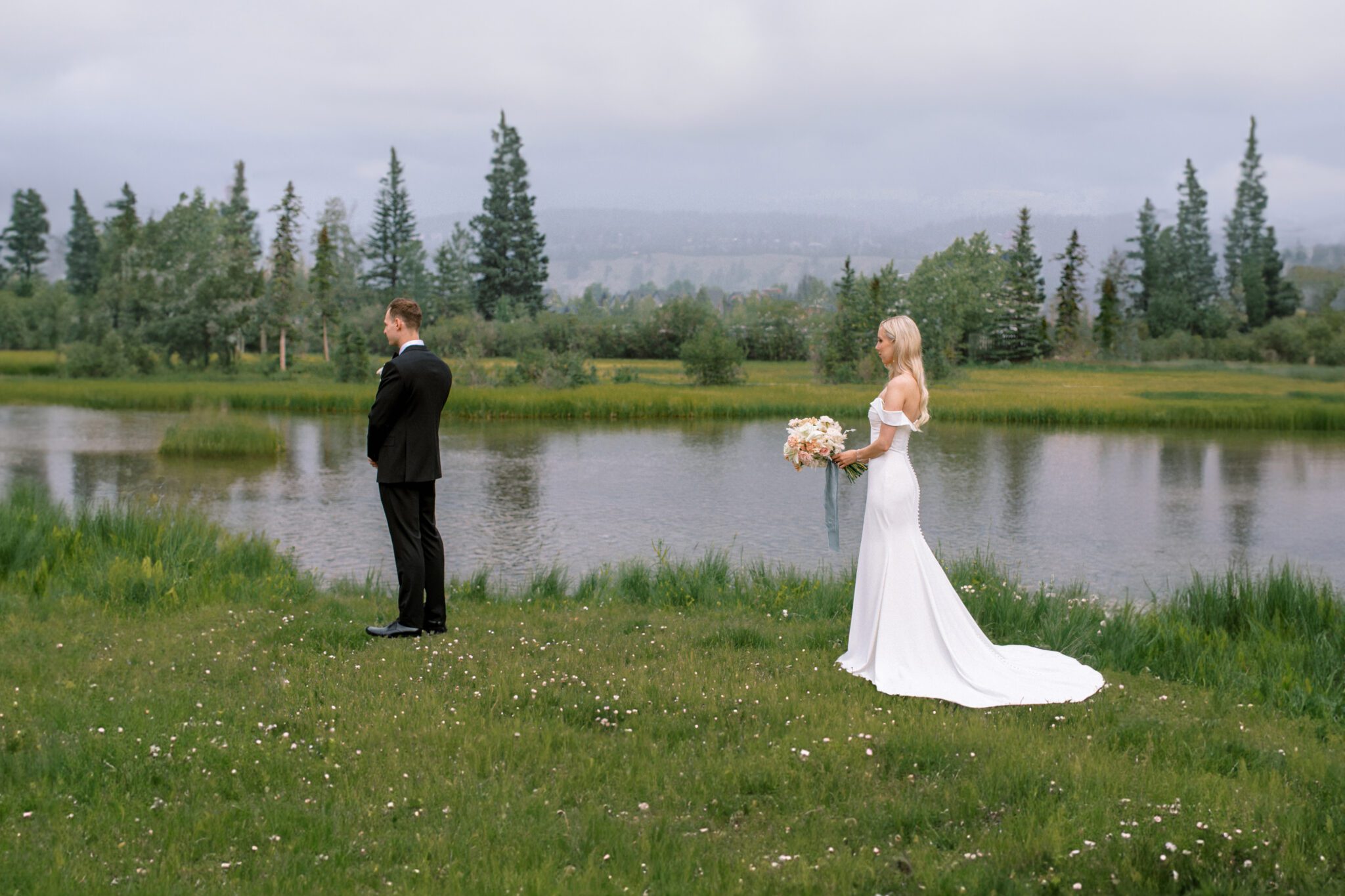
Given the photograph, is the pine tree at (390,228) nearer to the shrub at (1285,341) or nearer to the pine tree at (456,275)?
the pine tree at (456,275)

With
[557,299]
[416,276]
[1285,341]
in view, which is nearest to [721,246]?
[557,299]

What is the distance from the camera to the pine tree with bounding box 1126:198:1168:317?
75.9 meters

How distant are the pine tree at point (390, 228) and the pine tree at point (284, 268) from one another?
926 inches

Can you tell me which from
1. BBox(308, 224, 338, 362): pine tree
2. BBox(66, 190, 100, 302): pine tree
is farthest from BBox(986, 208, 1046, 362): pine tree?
BBox(66, 190, 100, 302): pine tree

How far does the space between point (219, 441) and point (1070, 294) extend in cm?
5942

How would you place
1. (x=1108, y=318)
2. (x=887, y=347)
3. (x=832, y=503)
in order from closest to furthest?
(x=887, y=347)
(x=832, y=503)
(x=1108, y=318)

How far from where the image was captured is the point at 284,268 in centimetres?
4691

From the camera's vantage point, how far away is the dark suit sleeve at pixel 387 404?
773 centimetres

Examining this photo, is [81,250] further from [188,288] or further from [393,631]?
[393,631]

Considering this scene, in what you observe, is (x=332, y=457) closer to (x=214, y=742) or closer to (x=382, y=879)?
(x=214, y=742)

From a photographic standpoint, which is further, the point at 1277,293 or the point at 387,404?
the point at 1277,293

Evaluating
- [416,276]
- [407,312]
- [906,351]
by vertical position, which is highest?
[416,276]

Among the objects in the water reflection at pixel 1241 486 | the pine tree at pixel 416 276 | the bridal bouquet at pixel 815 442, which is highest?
the pine tree at pixel 416 276

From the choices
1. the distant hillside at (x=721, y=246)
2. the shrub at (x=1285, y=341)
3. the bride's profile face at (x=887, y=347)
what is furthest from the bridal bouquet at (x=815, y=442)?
the distant hillside at (x=721, y=246)
